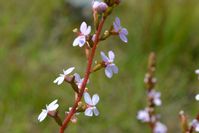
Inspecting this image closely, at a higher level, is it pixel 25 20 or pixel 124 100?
pixel 25 20

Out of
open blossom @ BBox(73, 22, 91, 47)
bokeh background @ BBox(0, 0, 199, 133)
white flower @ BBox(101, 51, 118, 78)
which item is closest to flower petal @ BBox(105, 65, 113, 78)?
white flower @ BBox(101, 51, 118, 78)

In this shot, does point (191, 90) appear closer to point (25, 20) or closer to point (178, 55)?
point (178, 55)

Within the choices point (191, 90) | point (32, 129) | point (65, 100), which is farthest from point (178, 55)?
point (32, 129)

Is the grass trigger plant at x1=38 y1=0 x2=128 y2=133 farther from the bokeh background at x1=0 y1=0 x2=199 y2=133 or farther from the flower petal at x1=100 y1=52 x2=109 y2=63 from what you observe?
the bokeh background at x1=0 y1=0 x2=199 y2=133

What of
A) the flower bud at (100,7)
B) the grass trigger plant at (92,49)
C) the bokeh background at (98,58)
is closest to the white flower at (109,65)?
the grass trigger plant at (92,49)

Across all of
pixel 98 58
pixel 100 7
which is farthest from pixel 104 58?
pixel 98 58

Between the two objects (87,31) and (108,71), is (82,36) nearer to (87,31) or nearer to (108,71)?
(87,31)

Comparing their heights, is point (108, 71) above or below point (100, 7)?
below

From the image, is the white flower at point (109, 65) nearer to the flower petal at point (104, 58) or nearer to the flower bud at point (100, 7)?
the flower petal at point (104, 58)
